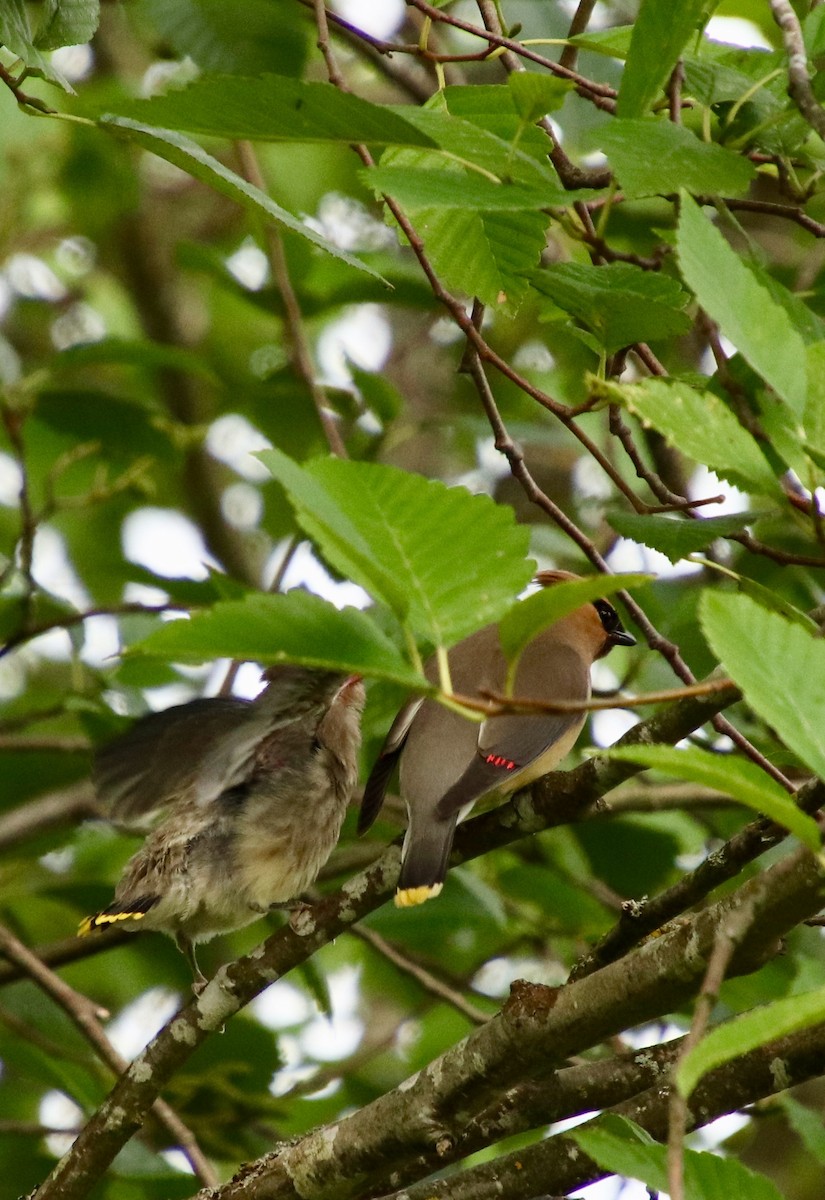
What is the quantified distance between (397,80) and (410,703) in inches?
100.0

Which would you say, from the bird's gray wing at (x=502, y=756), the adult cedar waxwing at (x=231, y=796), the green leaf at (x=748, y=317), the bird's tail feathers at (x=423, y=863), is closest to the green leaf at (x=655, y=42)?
the green leaf at (x=748, y=317)

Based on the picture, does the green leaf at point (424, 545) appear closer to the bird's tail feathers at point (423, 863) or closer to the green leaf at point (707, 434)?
the green leaf at point (707, 434)

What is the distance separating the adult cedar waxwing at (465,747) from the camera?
12.4ft

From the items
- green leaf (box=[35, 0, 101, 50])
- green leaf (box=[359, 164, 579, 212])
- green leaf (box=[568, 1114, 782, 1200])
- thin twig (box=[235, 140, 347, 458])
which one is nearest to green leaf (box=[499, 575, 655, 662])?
green leaf (box=[359, 164, 579, 212])

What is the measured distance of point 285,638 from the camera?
1.75 m

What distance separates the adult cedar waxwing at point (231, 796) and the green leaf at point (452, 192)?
244cm

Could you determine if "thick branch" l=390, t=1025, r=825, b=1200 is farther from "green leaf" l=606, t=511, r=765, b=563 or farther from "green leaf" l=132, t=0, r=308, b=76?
"green leaf" l=132, t=0, r=308, b=76

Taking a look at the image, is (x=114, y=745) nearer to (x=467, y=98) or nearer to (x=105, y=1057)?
(x=105, y=1057)

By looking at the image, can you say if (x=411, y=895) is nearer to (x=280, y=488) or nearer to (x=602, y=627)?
(x=602, y=627)

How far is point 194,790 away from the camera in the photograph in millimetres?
4805

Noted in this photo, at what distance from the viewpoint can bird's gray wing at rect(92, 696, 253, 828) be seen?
15.3 ft

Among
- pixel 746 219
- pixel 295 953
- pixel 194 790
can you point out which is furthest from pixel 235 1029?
pixel 746 219

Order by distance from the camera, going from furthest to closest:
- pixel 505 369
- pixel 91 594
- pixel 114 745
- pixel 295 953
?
1. pixel 91 594
2. pixel 114 745
3. pixel 295 953
4. pixel 505 369

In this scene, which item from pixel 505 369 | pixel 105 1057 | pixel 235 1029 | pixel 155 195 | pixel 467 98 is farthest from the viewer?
pixel 155 195
